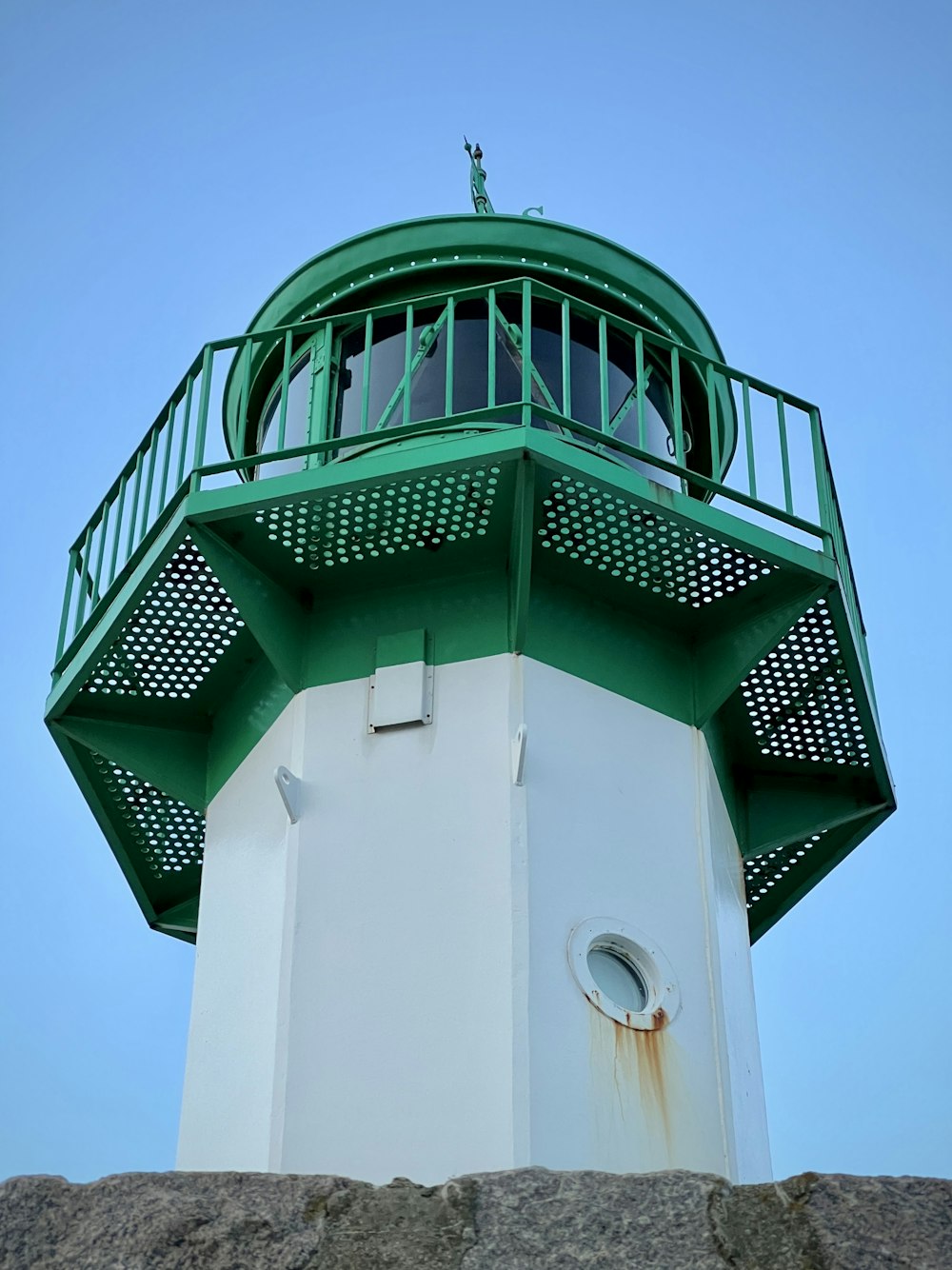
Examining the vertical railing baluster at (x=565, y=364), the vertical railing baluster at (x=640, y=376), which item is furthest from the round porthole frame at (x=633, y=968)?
the vertical railing baluster at (x=640, y=376)

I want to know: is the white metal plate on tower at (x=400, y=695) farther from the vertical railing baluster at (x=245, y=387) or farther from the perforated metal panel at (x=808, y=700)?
the perforated metal panel at (x=808, y=700)

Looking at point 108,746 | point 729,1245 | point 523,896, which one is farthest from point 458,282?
point 729,1245

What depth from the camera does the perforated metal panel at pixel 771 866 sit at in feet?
38.7

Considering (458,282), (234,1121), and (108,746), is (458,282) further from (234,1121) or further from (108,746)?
(234,1121)

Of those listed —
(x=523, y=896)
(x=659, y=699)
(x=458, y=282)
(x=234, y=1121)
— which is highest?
(x=458, y=282)

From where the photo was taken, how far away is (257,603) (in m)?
10.1

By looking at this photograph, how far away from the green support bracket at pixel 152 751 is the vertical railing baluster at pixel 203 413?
1886 mm

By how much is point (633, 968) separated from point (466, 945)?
37.4 inches

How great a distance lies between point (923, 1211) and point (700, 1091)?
3.81 m

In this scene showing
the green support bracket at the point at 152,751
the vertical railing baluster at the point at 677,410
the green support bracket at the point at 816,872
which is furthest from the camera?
the green support bracket at the point at 816,872

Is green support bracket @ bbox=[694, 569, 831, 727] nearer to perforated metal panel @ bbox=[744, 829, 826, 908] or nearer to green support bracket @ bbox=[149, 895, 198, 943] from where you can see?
perforated metal panel @ bbox=[744, 829, 826, 908]

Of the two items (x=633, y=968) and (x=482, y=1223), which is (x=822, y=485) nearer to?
(x=633, y=968)

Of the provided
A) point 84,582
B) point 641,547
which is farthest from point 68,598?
point 641,547

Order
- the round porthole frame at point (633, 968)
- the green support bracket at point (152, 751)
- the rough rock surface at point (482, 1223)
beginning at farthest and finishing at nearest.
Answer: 1. the green support bracket at point (152, 751)
2. the round porthole frame at point (633, 968)
3. the rough rock surface at point (482, 1223)
